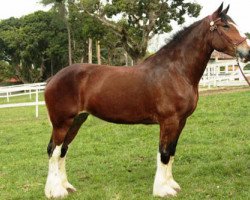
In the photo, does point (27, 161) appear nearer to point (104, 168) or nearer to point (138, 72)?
point (104, 168)

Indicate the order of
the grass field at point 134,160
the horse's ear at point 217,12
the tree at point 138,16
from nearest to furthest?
the horse's ear at point 217,12
the grass field at point 134,160
the tree at point 138,16

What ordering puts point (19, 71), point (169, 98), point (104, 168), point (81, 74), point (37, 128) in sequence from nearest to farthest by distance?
point (169, 98)
point (81, 74)
point (104, 168)
point (37, 128)
point (19, 71)

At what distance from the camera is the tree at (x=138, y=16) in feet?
96.4

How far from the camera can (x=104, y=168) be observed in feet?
24.8

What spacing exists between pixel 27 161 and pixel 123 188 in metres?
3.03

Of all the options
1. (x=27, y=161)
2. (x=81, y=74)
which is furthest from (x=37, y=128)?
(x=81, y=74)

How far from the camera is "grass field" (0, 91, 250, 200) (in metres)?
6.14

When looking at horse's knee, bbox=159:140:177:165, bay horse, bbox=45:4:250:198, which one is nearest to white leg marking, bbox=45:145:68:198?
bay horse, bbox=45:4:250:198

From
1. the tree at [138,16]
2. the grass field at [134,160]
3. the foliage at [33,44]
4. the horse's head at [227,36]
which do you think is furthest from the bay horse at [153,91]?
the foliage at [33,44]

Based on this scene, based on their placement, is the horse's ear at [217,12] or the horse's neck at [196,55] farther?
the horse's neck at [196,55]

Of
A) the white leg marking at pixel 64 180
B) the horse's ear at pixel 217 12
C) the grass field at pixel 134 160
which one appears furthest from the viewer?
the white leg marking at pixel 64 180

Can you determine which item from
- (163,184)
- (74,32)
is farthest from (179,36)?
(74,32)

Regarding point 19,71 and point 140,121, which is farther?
point 19,71

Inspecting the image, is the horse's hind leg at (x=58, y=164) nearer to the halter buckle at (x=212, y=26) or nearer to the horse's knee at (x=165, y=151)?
the horse's knee at (x=165, y=151)
